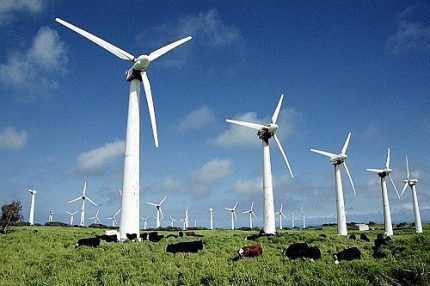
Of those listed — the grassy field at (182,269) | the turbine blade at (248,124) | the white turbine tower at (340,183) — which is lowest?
the grassy field at (182,269)

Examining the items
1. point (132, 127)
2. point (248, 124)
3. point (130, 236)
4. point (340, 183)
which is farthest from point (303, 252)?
point (340, 183)

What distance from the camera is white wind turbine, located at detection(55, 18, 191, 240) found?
3088cm

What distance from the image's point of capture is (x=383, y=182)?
70.3m

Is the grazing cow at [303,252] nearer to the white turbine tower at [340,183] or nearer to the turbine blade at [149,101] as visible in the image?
the turbine blade at [149,101]

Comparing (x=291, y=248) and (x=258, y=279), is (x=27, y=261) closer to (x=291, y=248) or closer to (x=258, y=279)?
(x=258, y=279)

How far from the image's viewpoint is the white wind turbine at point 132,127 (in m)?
30.9

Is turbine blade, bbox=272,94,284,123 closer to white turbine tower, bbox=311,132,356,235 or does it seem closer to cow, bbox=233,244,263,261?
white turbine tower, bbox=311,132,356,235

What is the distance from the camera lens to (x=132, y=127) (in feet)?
107

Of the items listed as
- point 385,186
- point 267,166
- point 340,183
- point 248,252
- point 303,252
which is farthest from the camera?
point 385,186

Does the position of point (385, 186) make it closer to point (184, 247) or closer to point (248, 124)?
point (248, 124)

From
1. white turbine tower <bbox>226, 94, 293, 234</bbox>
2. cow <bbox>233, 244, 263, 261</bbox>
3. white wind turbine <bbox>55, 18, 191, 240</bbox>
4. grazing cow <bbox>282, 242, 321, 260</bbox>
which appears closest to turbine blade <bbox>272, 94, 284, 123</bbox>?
white turbine tower <bbox>226, 94, 293, 234</bbox>

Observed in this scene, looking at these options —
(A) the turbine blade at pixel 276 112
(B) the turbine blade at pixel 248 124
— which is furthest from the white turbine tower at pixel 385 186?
(B) the turbine blade at pixel 248 124

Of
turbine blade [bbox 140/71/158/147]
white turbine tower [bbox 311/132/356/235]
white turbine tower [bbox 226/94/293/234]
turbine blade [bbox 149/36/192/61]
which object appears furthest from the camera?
white turbine tower [bbox 311/132/356/235]

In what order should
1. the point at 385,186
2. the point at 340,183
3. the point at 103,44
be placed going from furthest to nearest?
the point at 385,186 → the point at 340,183 → the point at 103,44
